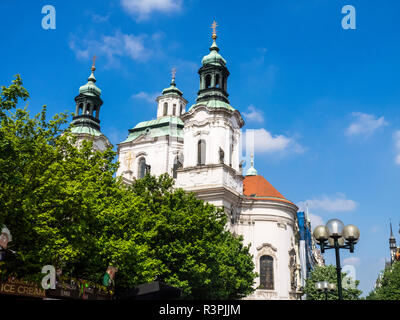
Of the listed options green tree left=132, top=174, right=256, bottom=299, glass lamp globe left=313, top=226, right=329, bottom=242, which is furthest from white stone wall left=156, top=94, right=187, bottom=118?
glass lamp globe left=313, top=226, right=329, bottom=242

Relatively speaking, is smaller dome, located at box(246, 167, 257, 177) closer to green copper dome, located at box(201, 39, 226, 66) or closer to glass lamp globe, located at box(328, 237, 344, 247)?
green copper dome, located at box(201, 39, 226, 66)

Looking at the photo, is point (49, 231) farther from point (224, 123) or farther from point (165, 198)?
point (224, 123)

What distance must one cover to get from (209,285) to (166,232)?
4.81 metres

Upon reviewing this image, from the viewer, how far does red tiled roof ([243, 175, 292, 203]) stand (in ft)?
160

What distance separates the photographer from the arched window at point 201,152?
4566cm

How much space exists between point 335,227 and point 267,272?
33.4 metres

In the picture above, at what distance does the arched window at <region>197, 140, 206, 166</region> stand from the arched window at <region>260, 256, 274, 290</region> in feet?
40.1

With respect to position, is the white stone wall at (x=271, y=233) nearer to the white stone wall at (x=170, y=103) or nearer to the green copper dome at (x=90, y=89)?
the white stone wall at (x=170, y=103)

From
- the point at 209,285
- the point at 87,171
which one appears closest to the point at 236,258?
the point at 209,285

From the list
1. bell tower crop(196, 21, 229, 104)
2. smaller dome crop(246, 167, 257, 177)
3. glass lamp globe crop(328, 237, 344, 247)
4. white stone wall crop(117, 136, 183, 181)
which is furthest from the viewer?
smaller dome crop(246, 167, 257, 177)

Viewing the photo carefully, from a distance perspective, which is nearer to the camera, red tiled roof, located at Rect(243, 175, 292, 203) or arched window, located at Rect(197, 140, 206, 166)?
arched window, located at Rect(197, 140, 206, 166)

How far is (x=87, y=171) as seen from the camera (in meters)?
21.5

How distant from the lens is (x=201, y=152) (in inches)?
1809

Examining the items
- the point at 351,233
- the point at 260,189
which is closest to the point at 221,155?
the point at 260,189
